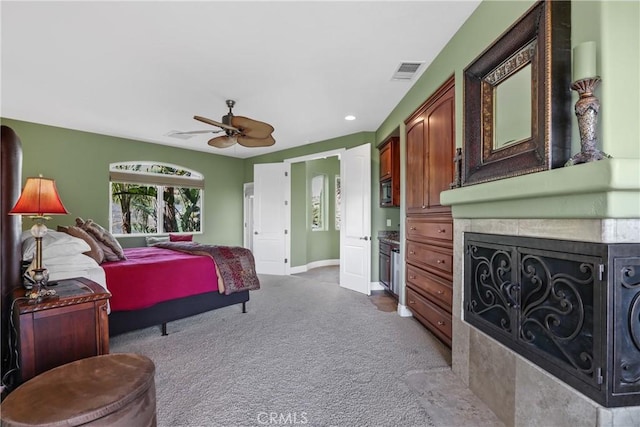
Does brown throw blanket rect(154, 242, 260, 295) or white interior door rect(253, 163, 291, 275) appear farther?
white interior door rect(253, 163, 291, 275)

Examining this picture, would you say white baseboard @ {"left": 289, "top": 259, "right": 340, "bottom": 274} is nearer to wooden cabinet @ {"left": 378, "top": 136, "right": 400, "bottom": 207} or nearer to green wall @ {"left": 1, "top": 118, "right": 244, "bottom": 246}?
green wall @ {"left": 1, "top": 118, "right": 244, "bottom": 246}

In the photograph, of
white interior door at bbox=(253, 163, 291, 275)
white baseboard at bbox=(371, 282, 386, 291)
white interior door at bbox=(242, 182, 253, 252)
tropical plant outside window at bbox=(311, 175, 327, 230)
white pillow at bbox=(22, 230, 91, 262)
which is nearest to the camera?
white pillow at bbox=(22, 230, 91, 262)

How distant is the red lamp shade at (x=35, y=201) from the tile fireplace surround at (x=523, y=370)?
2.67 m

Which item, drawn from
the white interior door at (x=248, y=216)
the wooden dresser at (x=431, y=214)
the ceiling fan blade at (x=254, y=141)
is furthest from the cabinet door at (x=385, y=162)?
the white interior door at (x=248, y=216)

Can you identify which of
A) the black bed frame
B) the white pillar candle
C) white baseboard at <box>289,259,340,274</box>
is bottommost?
white baseboard at <box>289,259,340,274</box>

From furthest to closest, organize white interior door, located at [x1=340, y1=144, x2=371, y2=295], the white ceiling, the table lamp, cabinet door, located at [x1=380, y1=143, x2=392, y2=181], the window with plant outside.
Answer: the window with plant outside
white interior door, located at [x1=340, y1=144, x2=371, y2=295]
cabinet door, located at [x1=380, y1=143, x2=392, y2=181]
the white ceiling
the table lamp

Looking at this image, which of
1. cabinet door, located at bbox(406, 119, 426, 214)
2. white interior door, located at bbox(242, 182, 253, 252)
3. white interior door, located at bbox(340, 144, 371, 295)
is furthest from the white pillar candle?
white interior door, located at bbox(242, 182, 253, 252)

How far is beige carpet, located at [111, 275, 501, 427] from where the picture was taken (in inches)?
70.3

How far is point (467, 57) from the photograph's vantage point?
7.19 feet

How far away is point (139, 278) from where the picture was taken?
9.41 ft

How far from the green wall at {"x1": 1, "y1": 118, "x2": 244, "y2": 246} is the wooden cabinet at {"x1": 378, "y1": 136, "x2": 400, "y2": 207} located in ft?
12.7

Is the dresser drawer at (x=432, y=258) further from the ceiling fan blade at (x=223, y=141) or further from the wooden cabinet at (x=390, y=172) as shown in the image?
the ceiling fan blade at (x=223, y=141)

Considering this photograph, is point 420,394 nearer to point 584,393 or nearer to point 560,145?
point 584,393

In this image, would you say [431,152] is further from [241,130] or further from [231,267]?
[231,267]
